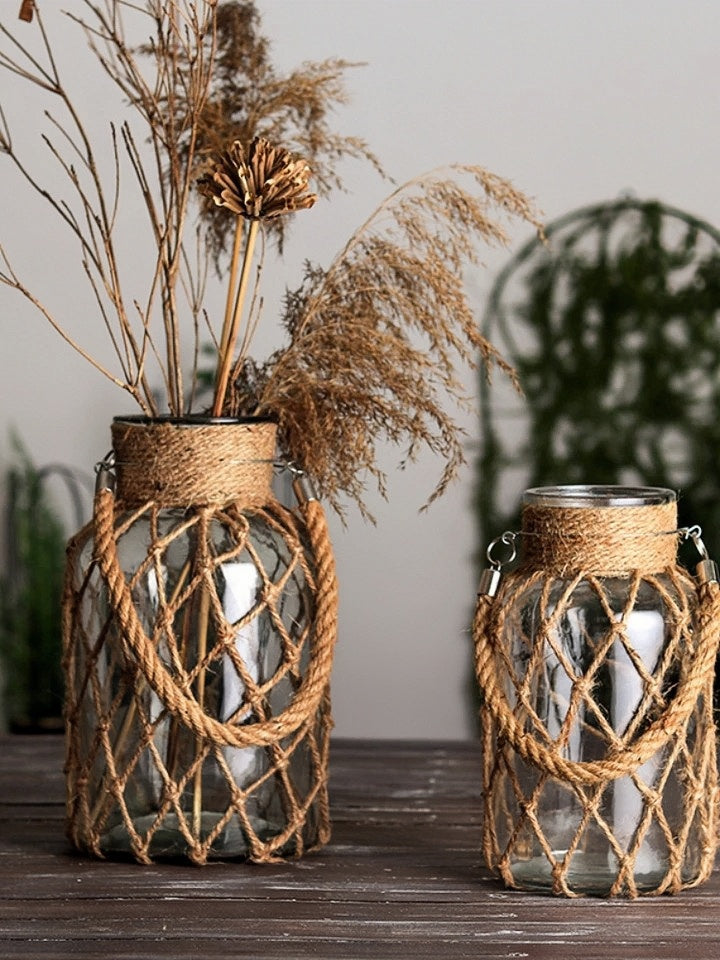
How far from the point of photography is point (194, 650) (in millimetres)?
900

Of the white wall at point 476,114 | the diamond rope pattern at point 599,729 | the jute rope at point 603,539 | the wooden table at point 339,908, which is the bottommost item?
the wooden table at point 339,908

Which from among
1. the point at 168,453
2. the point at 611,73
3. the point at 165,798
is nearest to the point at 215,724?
the point at 165,798

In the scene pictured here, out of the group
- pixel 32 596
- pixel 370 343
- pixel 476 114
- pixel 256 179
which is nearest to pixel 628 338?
pixel 476 114

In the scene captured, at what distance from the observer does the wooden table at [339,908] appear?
0.76 meters

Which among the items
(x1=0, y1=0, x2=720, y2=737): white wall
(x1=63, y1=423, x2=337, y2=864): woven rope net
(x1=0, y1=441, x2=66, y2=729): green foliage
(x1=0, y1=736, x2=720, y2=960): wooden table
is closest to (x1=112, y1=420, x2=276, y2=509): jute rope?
(x1=63, y1=423, x2=337, y2=864): woven rope net

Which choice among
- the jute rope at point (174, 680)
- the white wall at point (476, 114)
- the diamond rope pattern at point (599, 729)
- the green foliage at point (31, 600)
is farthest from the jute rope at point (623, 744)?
the green foliage at point (31, 600)

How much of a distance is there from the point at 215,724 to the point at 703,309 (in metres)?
1.63

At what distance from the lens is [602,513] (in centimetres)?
85

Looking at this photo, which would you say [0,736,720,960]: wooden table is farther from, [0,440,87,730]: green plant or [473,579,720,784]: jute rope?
[0,440,87,730]: green plant

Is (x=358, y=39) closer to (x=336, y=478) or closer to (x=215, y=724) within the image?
(x=336, y=478)

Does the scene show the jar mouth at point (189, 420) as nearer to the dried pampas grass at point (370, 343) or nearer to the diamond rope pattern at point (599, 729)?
the dried pampas grass at point (370, 343)

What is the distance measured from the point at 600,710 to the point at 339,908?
0.20 m

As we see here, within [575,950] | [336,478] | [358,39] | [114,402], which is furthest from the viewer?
[114,402]

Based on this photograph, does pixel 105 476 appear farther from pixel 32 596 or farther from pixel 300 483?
pixel 32 596
